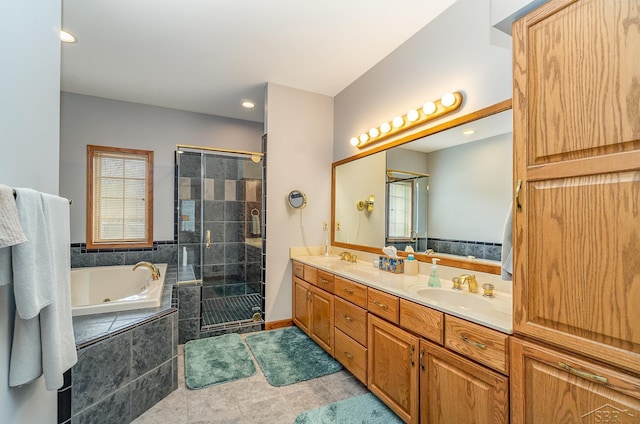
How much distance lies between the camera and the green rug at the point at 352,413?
175 centimetres

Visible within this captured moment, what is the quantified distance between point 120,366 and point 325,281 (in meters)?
1.53

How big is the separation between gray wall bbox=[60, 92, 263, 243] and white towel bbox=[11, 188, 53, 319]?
2838 millimetres

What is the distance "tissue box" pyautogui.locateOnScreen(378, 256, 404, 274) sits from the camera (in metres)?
2.31

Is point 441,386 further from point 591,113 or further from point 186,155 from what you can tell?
point 186,155

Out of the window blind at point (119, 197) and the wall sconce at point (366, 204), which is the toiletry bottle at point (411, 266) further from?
the window blind at point (119, 197)

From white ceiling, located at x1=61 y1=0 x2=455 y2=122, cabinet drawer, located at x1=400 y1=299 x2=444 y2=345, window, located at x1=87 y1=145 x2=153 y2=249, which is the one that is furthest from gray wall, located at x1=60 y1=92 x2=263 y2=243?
cabinet drawer, located at x1=400 y1=299 x2=444 y2=345

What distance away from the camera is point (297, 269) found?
3.15 m

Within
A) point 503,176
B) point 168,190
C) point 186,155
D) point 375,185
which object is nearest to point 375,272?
point 375,185

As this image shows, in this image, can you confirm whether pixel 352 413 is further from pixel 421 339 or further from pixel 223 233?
pixel 223 233

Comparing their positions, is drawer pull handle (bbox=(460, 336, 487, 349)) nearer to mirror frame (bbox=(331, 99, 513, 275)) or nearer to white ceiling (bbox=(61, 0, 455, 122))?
mirror frame (bbox=(331, 99, 513, 275))

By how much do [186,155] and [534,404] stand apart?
3.44m

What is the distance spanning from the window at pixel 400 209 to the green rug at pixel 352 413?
126 centimetres

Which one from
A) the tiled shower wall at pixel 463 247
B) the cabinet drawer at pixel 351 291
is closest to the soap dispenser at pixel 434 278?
the tiled shower wall at pixel 463 247

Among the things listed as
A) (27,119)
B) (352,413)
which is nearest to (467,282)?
(352,413)
